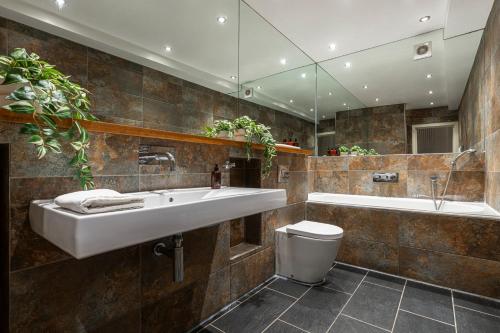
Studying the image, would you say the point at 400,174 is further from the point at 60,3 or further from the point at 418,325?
the point at 60,3

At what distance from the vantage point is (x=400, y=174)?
2.80 m

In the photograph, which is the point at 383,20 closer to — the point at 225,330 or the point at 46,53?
the point at 46,53

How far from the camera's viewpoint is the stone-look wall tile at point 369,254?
2232 mm

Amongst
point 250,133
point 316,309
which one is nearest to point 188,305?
point 316,309

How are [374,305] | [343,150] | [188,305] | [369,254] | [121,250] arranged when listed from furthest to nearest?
[343,150] → [369,254] → [374,305] → [188,305] → [121,250]

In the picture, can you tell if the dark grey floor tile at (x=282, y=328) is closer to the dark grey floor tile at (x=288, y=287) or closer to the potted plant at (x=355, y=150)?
the dark grey floor tile at (x=288, y=287)

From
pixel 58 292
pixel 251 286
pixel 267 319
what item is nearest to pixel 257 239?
pixel 251 286

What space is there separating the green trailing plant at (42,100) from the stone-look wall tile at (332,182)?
288 cm

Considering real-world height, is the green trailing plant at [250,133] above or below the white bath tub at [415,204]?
above

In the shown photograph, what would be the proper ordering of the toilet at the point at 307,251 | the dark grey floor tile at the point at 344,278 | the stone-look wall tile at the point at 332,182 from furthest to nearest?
1. the stone-look wall tile at the point at 332,182
2. the dark grey floor tile at the point at 344,278
3. the toilet at the point at 307,251

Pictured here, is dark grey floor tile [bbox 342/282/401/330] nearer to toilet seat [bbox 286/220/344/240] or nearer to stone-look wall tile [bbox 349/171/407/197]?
toilet seat [bbox 286/220/344/240]

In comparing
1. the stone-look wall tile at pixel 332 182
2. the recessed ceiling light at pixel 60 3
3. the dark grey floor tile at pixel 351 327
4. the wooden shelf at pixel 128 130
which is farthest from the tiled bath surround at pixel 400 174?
the recessed ceiling light at pixel 60 3

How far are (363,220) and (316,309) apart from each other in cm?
106

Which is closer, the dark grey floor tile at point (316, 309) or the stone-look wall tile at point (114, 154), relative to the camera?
the stone-look wall tile at point (114, 154)
